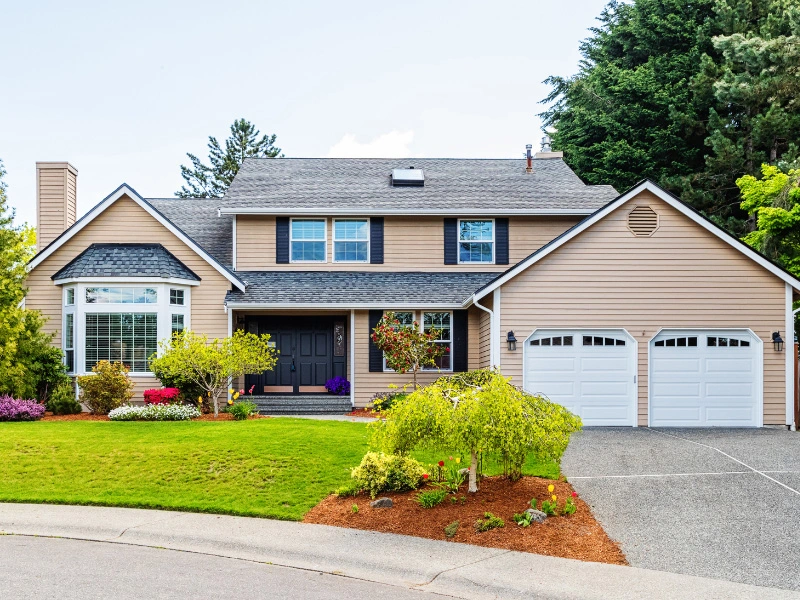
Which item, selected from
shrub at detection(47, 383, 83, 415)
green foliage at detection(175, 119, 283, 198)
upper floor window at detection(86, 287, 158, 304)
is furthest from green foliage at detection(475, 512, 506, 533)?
green foliage at detection(175, 119, 283, 198)

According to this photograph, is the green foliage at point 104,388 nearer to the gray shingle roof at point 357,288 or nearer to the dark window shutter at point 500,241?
the gray shingle roof at point 357,288

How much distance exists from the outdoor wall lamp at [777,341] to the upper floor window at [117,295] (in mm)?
13738

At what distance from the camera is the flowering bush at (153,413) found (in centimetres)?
1698

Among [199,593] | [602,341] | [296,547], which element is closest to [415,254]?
[602,341]

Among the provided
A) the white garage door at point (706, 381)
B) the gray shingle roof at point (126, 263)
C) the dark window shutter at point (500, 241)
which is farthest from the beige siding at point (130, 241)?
the white garage door at point (706, 381)

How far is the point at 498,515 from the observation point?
9164 millimetres

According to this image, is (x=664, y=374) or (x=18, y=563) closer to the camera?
(x=18, y=563)

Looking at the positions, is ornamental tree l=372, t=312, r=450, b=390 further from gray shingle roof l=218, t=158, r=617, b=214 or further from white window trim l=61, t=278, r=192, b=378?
white window trim l=61, t=278, r=192, b=378

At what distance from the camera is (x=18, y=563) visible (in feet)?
25.9

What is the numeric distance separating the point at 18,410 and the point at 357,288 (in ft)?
26.2

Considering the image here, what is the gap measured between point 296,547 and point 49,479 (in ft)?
16.2

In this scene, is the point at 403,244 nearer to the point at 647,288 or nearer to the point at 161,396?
the point at 647,288

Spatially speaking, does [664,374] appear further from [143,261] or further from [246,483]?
[143,261]

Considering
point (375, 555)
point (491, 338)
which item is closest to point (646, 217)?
point (491, 338)
